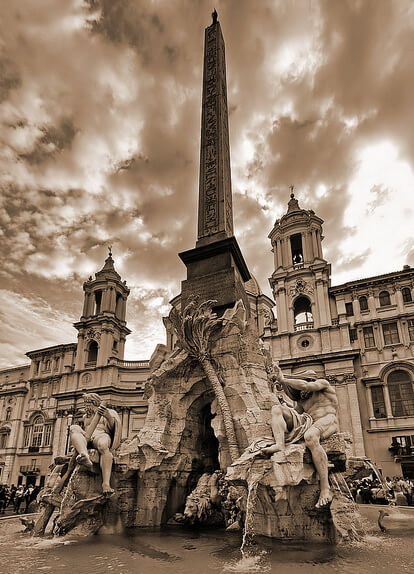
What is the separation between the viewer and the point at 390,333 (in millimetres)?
27922

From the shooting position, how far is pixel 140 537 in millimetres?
7031

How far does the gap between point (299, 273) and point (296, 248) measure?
3.70m

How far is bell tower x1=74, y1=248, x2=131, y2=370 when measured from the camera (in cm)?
3984

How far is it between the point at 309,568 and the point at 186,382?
5.06 metres

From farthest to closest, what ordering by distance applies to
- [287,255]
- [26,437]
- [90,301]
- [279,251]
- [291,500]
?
[90,301], [26,437], [279,251], [287,255], [291,500]

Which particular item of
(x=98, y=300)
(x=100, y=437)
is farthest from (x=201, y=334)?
(x=98, y=300)

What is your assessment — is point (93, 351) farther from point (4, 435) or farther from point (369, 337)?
point (369, 337)

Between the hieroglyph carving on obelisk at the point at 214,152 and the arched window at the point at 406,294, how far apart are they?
65.6 feet

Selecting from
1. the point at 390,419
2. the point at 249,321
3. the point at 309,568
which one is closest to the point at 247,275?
the point at 249,321

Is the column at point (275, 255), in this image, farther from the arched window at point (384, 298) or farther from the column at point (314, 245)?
the arched window at point (384, 298)

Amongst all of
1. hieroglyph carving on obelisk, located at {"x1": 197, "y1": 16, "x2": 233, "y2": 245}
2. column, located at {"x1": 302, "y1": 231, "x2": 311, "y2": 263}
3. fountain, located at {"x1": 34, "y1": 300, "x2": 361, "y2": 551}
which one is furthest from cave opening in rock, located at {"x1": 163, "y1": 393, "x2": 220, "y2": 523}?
column, located at {"x1": 302, "y1": 231, "x2": 311, "y2": 263}

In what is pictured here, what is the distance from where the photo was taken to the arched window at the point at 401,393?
25797 mm

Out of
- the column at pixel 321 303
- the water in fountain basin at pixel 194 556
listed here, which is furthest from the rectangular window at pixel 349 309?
the water in fountain basin at pixel 194 556

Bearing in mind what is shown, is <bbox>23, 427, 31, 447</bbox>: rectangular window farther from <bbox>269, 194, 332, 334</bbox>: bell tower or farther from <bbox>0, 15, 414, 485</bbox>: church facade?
<bbox>269, 194, 332, 334</bbox>: bell tower
